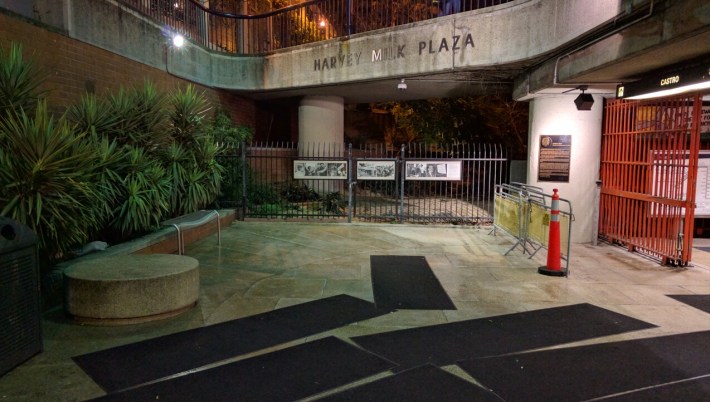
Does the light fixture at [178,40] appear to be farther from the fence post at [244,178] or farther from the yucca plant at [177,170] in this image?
the yucca plant at [177,170]

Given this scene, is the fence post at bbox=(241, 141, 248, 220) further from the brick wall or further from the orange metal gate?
the orange metal gate

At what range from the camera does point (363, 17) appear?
14906 mm

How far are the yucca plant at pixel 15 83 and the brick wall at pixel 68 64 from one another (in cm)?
51

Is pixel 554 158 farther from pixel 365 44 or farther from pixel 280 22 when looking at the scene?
pixel 280 22

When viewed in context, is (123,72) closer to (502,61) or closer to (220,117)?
(220,117)

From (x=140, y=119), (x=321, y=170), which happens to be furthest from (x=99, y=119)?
(x=321, y=170)

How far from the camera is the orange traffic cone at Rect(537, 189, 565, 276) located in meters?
7.41

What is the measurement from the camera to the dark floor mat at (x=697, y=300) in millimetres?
6141

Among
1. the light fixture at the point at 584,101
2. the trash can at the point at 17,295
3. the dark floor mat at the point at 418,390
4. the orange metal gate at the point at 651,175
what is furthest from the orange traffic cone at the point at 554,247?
the trash can at the point at 17,295

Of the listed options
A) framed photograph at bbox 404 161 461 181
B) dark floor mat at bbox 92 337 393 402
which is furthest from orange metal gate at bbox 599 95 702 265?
dark floor mat at bbox 92 337 393 402

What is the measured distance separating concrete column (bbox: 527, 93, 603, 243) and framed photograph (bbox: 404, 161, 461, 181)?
2.52 meters

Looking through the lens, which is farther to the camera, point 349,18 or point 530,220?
point 349,18

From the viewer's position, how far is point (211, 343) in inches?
187

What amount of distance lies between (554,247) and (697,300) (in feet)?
6.19
